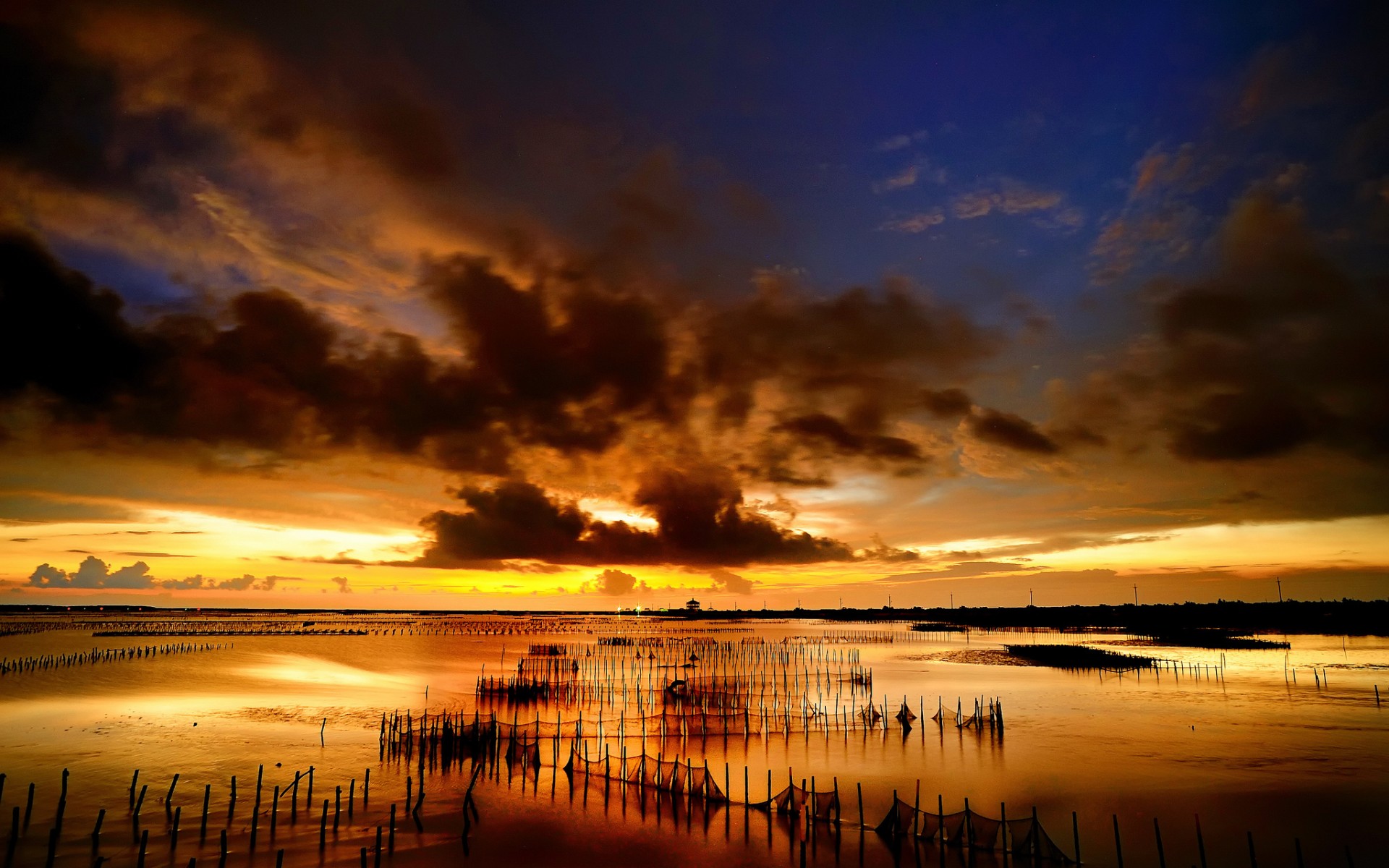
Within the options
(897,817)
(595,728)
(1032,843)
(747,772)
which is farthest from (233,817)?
(1032,843)

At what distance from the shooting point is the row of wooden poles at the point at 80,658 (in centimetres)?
6975

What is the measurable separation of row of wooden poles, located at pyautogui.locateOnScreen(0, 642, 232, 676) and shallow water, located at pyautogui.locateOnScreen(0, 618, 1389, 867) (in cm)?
522

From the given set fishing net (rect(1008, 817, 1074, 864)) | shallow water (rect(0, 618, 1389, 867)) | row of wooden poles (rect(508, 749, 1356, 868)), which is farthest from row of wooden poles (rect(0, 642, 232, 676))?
fishing net (rect(1008, 817, 1074, 864))

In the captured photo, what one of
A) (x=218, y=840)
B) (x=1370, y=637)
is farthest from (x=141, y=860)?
(x=1370, y=637)

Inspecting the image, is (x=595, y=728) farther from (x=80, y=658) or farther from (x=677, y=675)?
(x=80, y=658)

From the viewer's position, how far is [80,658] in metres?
77.8

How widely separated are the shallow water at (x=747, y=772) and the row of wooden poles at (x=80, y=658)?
522 centimetres

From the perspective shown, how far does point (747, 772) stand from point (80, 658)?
81315 millimetres

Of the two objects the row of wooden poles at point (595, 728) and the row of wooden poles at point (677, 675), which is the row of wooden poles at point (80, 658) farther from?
the row of wooden poles at point (595, 728)

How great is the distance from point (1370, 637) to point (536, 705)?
140071mm

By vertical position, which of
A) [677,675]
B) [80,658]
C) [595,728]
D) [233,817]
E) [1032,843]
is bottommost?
[677,675]

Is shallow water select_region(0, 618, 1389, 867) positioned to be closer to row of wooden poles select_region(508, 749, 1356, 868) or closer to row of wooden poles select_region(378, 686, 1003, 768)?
row of wooden poles select_region(508, 749, 1356, 868)

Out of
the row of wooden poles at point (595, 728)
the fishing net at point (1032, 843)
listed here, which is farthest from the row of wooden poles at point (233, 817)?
the fishing net at point (1032, 843)

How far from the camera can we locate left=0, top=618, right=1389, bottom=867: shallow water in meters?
24.5
